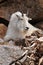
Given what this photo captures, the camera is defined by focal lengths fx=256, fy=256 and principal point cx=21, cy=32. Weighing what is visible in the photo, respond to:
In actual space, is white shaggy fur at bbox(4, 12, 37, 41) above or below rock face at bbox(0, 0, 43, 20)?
below

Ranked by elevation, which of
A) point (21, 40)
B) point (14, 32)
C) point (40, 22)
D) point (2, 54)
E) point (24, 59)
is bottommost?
point (24, 59)

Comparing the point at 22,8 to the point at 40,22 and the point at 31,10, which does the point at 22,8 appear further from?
the point at 40,22

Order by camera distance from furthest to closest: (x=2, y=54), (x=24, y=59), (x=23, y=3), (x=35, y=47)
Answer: (x=23, y=3), (x=2, y=54), (x=35, y=47), (x=24, y=59)

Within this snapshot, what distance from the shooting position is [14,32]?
13.9 ft

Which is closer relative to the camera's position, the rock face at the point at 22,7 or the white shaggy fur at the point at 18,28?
the white shaggy fur at the point at 18,28

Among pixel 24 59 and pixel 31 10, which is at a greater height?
pixel 31 10

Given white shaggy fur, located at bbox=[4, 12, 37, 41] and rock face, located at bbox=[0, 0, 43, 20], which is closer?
white shaggy fur, located at bbox=[4, 12, 37, 41]

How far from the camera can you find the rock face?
17.5 feet

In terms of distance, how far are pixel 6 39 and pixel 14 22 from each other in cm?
31

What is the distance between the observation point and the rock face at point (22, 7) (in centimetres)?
535

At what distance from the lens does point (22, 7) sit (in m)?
5.39

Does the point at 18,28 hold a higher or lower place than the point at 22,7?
lower

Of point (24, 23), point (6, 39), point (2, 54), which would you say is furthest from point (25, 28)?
point (2, 54)

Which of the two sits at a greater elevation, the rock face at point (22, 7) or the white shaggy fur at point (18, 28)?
the rock face at point (22, 7)
